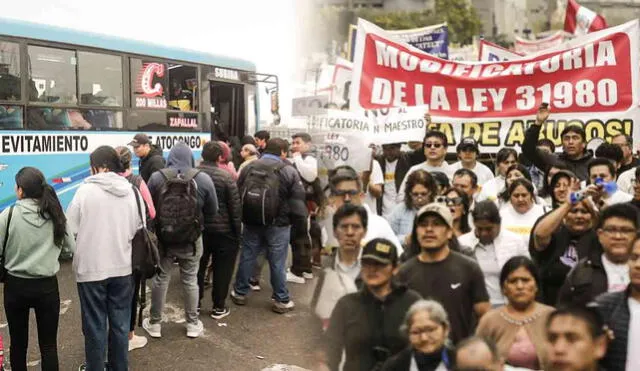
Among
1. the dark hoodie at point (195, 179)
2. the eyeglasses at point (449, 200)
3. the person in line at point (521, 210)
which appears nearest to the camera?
the eyeglasses at point (449, 200)

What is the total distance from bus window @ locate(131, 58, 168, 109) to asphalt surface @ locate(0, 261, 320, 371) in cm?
365

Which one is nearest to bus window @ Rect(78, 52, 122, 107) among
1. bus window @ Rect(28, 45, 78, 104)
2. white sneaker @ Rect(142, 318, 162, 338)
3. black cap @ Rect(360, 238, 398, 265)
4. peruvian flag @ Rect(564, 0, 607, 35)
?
bus window @ Rect(28, 45, 78, 104)

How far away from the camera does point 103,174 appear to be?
3.45 metres

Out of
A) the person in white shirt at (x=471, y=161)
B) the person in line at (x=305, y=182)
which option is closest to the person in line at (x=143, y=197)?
the person in white shirt at (x=471, y=161)

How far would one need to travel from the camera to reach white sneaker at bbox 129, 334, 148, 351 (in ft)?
14.4

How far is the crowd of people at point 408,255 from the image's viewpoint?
4.52 ft

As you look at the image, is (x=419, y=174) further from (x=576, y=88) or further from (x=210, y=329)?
(x=210, y=329)

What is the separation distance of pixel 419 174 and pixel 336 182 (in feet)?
2.11

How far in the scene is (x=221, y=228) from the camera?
15.6ft

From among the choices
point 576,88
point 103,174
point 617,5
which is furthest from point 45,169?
point 617,5

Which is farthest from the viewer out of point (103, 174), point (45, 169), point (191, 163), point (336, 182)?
point (45, 169)

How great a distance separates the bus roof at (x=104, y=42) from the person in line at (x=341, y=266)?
6.61m

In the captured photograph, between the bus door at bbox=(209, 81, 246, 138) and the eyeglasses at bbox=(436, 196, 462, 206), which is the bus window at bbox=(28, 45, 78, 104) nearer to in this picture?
the bus door at bbox=(209, 81, 246, 138)

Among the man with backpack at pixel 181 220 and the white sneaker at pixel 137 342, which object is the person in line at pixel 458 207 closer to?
the man with backpack at pixel 181 220
